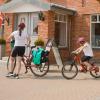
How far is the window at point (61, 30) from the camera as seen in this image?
2428 cm

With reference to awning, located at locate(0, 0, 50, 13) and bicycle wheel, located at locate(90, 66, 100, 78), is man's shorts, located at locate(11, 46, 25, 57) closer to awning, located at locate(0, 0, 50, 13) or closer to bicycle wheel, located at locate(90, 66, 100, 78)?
bicycle wheel, located at locate(90, 66, 100, 78)

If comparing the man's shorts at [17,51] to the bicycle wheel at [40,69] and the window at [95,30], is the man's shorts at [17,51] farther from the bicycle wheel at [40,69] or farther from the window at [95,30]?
the window at [95,30]

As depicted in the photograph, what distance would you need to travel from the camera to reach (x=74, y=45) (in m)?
25.5

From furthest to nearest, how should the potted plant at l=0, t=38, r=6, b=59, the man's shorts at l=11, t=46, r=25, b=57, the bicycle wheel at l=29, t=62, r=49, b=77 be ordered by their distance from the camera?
the potted plant at l=0, t=38, r=6, b=59, the bicycle wheel at l=29, t=62, r=49, b=77, the man's shorts at l=11, t=46, r=25, b=57

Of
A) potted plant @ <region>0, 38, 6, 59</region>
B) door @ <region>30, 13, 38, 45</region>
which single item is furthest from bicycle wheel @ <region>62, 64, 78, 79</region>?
potted plant @ <region>0, 38, 6, 59</region>

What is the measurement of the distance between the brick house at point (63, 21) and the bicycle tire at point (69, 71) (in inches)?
295

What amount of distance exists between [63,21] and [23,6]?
2.86 m

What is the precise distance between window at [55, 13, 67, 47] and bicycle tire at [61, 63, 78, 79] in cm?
892

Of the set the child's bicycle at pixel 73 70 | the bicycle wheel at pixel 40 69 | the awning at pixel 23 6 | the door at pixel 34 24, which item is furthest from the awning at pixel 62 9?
the child's bicycle at pixel 73 70

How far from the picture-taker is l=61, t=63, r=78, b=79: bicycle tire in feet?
50.2
